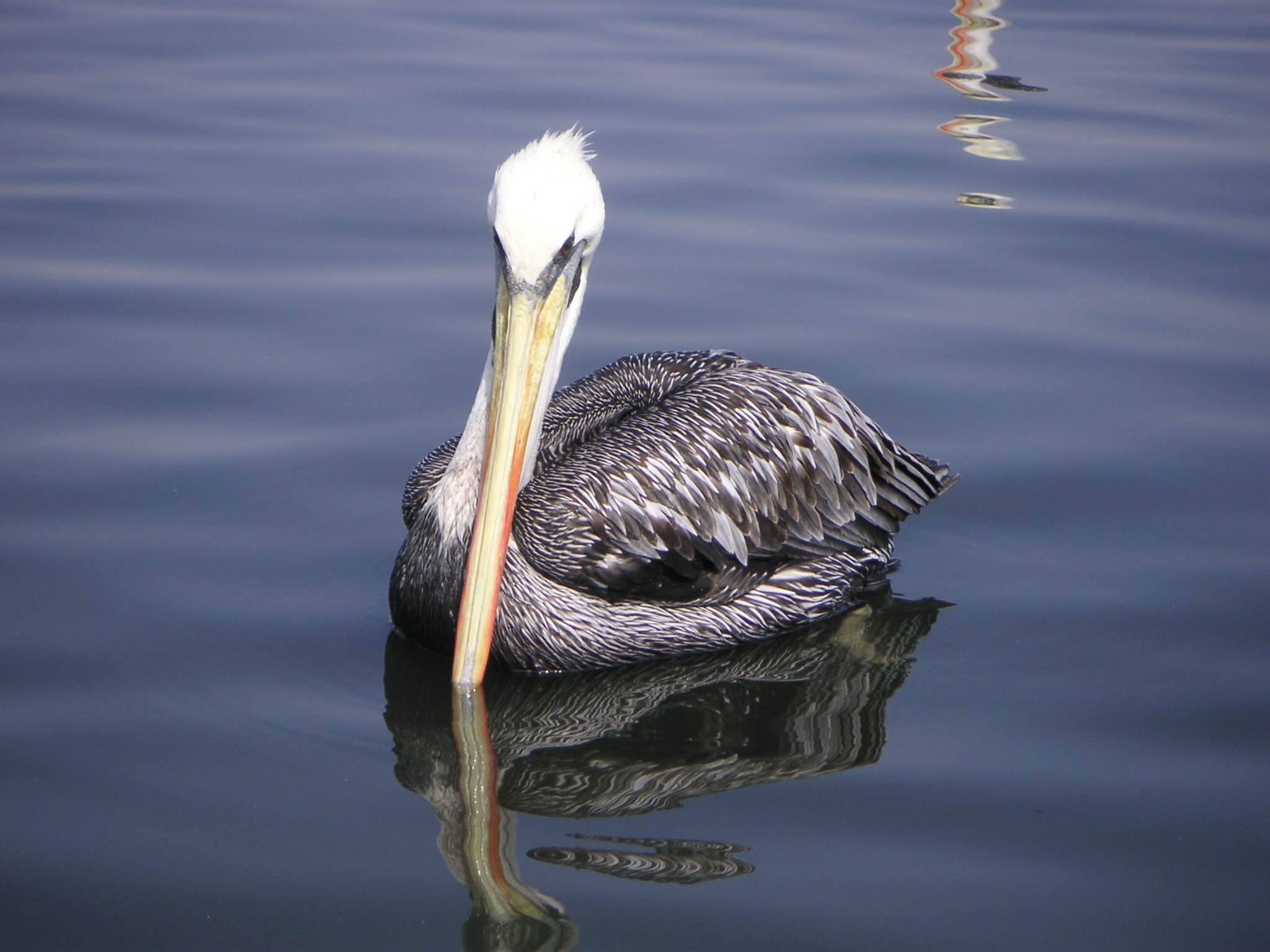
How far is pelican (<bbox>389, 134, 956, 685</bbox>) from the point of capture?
12.8 feet

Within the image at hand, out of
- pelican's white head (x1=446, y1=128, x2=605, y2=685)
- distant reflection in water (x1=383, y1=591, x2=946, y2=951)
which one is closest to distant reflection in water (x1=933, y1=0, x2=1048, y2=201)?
distant reflection in water (x1=383, y1=591, x2=946, y2=951)

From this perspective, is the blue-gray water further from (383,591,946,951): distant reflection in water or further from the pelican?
the pelican

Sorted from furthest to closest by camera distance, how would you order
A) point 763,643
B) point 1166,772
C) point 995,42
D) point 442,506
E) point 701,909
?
point 995,42 < point 763,643 < point 442,506 < point 1166,772 < point 701,909

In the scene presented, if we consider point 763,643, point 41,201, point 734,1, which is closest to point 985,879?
point 763,643

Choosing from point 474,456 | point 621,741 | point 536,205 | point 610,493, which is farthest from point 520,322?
point 621,741

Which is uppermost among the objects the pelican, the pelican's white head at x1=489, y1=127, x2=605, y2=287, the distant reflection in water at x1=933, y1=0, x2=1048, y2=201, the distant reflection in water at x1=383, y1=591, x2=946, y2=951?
the distant reflection in water at x1=933, y1=0, x2=1048, y2=201

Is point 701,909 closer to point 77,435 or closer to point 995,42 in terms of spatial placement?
point 77,435

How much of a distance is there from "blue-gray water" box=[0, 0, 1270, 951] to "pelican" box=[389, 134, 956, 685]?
0.32 metres

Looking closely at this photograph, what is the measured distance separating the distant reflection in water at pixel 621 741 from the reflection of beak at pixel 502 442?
23 cm

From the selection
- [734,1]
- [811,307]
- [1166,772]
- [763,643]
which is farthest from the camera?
[734,1]

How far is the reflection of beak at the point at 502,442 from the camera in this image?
3.89 metres

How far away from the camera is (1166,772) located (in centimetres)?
369

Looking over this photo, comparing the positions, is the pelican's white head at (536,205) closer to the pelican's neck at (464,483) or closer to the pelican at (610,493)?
the pelican at (610,493)

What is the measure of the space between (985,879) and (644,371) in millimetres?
2161
